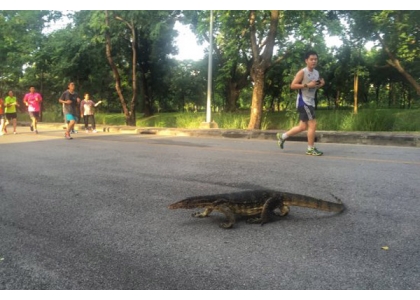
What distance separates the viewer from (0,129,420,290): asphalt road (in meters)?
2.34

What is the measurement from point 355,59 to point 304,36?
1779 cm

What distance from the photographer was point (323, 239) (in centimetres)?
297

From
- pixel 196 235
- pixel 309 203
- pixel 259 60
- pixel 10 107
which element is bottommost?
pixel 196 235

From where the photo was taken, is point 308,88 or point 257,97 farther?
point 257,97

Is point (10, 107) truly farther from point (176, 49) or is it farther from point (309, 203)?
point (176, 49)

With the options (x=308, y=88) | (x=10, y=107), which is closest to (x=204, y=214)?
(x=308, y=88)

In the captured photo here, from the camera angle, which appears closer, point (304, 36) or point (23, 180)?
point (23, 180)


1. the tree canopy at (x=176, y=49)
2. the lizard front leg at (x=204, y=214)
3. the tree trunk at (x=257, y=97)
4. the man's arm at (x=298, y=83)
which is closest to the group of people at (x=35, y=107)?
the tree canopy at (x=176, y=49)

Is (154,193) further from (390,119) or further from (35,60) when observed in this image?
(35,60)

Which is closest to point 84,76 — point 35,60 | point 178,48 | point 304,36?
point 35,60

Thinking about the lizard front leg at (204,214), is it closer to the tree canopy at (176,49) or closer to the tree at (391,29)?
the tree canopy at (176,49)

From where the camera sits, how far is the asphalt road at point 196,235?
7.67 feet

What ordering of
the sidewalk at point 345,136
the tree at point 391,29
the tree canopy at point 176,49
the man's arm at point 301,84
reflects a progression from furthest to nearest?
the tree at point 391,29, the tree canopy at point 176,49, the sidewalk at point 345,136, the man's arm at point 301,84

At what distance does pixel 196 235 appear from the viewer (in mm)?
3135
